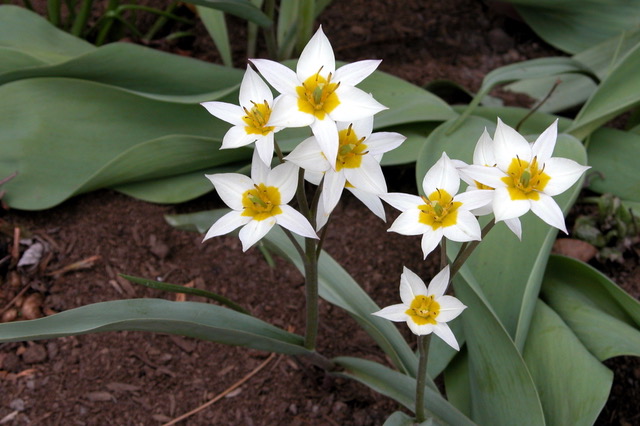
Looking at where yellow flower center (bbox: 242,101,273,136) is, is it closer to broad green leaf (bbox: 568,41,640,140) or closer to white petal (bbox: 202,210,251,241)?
white petal (bbox: 202,210,251,241)

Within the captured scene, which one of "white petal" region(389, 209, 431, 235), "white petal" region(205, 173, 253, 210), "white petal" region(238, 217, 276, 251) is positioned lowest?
"white petal" region(238, 217, 276, 251)

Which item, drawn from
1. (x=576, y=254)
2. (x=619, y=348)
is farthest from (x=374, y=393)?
(x=576, y=254)

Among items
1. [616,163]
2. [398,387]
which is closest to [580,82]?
[616,163]

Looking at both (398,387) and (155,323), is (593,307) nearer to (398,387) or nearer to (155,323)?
(398,387)

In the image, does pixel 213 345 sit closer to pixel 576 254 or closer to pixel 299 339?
pixel 299 339

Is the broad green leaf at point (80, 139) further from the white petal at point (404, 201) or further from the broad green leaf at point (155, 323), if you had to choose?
the white petal at point (404, 201)

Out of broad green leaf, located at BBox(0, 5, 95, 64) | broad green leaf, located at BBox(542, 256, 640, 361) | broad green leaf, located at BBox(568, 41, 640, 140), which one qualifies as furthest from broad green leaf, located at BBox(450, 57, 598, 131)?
broad green leaf, located at BBox(0, 5, 95, 64)

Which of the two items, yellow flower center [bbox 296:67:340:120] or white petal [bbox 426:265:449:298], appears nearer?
yellow flower center [bbox 296:67:340:120]
